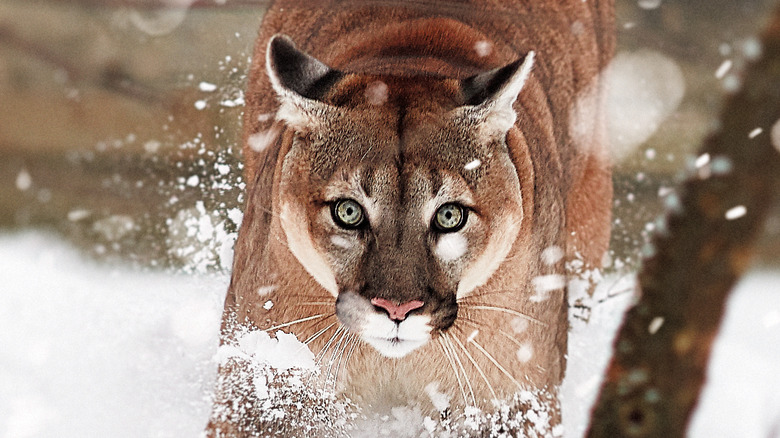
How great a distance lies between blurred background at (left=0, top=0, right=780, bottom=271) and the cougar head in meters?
1.12

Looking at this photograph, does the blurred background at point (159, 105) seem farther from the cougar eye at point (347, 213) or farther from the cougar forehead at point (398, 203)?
the cougar eye at point (347, 213)

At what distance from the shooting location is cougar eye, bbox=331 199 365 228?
1.82 m

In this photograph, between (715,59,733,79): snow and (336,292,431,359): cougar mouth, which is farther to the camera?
(715,59,733,79): snow

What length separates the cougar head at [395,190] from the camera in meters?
1.77

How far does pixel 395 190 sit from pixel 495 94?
1.23 feet

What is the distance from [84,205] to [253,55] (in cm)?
129

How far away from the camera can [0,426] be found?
8.75 feet

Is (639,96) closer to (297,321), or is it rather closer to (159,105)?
(297,321)

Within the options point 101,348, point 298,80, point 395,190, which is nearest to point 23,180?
point 101,348

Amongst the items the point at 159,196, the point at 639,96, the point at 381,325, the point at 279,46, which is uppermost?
the point at 279,46

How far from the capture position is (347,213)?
183cm

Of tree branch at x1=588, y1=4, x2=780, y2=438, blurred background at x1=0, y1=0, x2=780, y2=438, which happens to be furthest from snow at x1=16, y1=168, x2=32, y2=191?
tree branch at x1=588, y1=4, x2=780, y2=438

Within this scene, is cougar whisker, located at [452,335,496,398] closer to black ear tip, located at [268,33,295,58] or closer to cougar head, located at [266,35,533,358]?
cougar head, located at [266,35,533,358]

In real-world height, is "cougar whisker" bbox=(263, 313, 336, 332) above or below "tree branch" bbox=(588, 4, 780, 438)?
below
